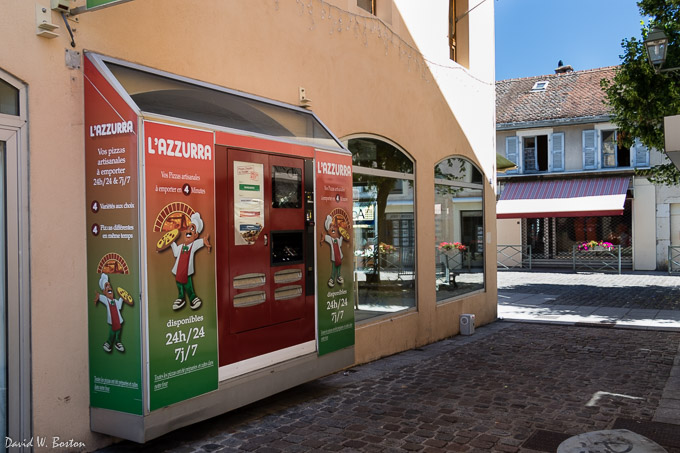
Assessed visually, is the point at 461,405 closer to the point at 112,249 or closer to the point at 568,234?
the point at 112,249

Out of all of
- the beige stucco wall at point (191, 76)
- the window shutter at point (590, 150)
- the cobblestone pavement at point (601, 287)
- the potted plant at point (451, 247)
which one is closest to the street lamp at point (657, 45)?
the beige stucco wall at point (191, 76)

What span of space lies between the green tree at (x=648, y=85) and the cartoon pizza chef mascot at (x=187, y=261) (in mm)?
11567

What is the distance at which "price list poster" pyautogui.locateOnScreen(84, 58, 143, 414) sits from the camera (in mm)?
4074

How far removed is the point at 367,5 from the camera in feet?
27.2

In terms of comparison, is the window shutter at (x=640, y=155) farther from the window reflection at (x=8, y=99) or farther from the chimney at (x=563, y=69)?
the window reflection at (x=8, y=99)

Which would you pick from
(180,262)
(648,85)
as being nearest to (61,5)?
(180,262)

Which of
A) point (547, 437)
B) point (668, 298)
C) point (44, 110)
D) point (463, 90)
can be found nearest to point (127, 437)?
point (44, 110)

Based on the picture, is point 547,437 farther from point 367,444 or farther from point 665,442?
point 367,444

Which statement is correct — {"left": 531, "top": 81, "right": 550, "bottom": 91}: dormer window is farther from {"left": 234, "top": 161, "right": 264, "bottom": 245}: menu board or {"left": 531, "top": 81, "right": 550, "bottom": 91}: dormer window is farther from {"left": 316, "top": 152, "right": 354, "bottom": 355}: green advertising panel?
{"left": 234, "top": 161, "right": 264, "bottom": 245}: menu board

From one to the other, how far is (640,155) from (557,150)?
316cm

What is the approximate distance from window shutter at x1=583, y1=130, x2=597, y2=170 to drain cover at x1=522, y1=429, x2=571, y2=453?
22118 millimetres

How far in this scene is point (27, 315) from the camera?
13.2 feet

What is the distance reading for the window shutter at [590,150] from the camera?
25.0 metres

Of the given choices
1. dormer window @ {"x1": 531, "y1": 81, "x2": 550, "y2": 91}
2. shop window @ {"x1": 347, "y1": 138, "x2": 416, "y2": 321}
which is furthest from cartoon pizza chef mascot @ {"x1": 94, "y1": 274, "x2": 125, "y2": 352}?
dormer window @ {"x1": 531, "y1": 81, "x2": 550, "y2": 91}
